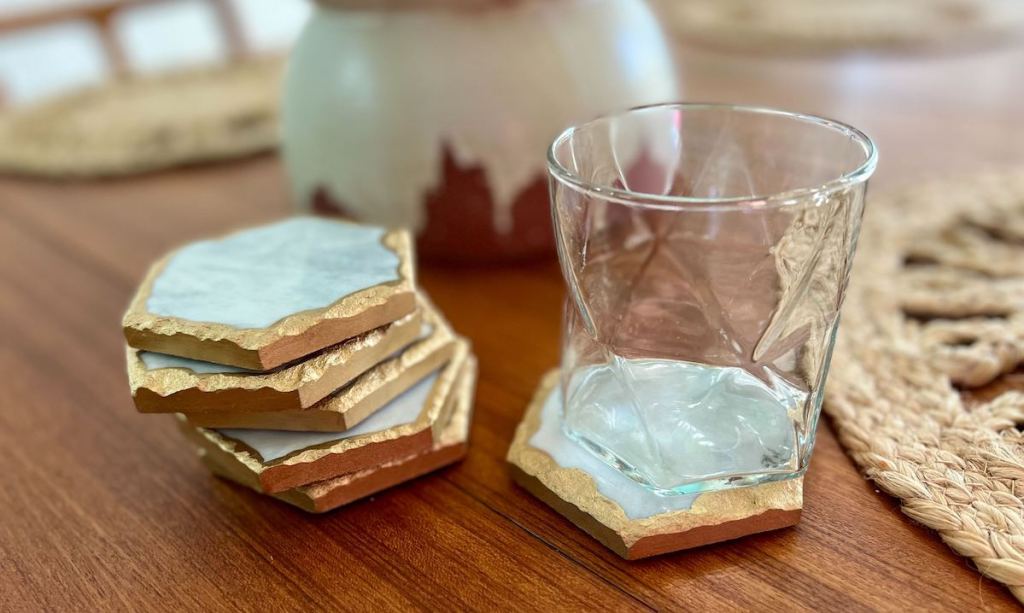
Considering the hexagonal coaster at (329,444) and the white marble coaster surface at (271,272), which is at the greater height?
the white marble coaster surface at (271,272)

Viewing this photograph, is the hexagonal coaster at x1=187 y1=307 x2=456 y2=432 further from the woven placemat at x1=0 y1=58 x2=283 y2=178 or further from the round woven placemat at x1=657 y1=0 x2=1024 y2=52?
the round woven placemat at x1=657 y1=0 x2=1024 y2=52

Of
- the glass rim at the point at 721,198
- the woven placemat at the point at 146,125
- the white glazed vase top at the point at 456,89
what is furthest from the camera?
the woven placemat at the point at 146,125

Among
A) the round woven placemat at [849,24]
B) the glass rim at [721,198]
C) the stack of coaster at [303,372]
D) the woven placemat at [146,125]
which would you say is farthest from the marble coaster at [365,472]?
the round woven placemat at [849,24]

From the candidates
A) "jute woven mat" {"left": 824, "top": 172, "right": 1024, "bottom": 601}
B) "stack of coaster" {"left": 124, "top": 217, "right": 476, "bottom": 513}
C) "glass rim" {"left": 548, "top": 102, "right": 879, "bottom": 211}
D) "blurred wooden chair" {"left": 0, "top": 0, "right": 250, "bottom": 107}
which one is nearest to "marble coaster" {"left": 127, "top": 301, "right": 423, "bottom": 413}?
"stack of coaster" {"left": 124, "top": 217, "right": 476, "bottom": 513}

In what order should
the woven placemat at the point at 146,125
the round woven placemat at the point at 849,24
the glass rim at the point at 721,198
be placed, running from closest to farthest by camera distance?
the glass rim at the point at 721,198
the woven placemat at the point at 146,125
the round woven placemat at the point at 849,24

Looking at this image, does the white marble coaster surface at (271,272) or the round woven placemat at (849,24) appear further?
the round woven placemat at (849,24)

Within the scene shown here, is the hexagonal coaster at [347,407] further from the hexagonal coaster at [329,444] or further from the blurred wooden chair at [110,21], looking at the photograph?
the blurred wooden chair at [110,21]

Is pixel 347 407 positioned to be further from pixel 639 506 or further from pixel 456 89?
pixel 456 89
